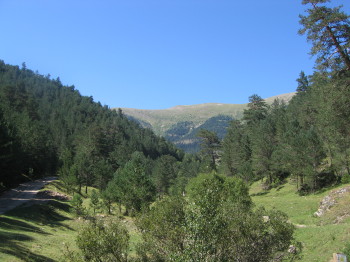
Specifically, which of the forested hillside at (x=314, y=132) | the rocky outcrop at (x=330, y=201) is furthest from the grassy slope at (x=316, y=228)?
the forested hillside at (x=314, y=132)

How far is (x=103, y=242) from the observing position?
13.3 metres

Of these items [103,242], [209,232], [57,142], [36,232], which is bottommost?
[36,232]

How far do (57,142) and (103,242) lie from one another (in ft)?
362

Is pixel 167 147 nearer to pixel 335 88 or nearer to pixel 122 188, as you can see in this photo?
pixel 122 188

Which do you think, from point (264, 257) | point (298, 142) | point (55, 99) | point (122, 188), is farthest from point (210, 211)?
point (55, 99)

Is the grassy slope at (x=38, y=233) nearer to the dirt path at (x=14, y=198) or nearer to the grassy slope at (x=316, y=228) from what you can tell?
the dirt path at (x=14, y=198)

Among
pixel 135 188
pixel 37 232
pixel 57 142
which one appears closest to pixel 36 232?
pixel 37 232

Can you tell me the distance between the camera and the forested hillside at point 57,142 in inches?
2151

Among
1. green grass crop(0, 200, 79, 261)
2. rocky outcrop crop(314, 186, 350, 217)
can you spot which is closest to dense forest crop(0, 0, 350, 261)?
green grass crop(0, 200, 79, 261)

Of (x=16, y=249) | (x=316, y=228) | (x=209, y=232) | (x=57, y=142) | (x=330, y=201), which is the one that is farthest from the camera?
(x=57, y=142)

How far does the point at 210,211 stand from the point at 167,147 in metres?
172

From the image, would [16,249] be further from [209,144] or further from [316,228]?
[209,144]

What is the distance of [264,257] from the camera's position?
1372 centimetres

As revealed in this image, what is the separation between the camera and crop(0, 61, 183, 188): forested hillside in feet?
179
